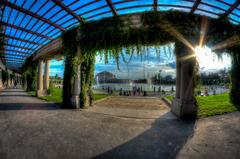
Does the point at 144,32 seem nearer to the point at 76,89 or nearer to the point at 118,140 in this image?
the point at 118,140

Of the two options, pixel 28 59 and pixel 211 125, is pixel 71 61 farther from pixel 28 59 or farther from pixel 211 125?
pixel 28 59

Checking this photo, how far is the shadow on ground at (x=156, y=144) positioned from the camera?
2.35 m

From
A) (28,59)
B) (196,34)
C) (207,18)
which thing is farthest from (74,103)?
(28,59)

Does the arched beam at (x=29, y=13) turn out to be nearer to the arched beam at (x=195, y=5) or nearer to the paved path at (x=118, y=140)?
the paved path at (x=118, y=140)

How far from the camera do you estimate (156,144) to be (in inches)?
110

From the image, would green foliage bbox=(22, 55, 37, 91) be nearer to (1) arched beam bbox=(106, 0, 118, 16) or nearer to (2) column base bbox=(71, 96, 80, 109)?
(2) column base bbox=(71, 96, 80, 109)

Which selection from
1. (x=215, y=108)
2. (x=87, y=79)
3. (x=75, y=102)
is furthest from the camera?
(x=87, y=79)

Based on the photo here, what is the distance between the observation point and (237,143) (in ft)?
9.45

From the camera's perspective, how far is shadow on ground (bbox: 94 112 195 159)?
235 cm

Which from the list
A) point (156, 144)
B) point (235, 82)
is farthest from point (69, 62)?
point (235, 82)

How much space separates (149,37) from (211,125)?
4408 millimetres

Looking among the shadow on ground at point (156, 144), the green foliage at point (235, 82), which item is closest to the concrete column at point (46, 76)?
the shadow on ground at point (156, 144)

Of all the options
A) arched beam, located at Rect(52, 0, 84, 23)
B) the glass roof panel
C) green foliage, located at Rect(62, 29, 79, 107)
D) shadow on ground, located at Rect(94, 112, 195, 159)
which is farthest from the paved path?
arched beam, located at Rect(52, 0, 84, 23)

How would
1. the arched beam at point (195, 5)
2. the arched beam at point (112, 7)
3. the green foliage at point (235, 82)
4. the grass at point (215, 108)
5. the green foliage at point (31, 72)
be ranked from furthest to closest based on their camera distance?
the green foliage at point (31, 72) < the green foliage at point (235, 82) < the grass at point (215, 108) < the arched beam at point (112, 7) < the arched beam at point (195, 5)
